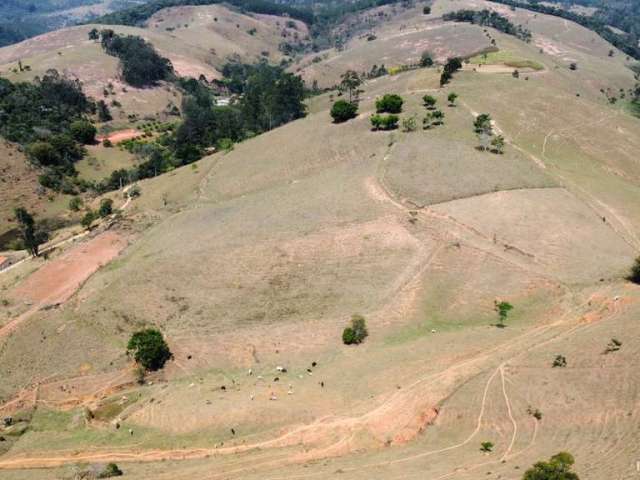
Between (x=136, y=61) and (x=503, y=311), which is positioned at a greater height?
(x=136, y=61)

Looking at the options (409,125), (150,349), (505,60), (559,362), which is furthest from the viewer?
(505,60)

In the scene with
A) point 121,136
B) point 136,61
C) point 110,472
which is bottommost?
point 121,136

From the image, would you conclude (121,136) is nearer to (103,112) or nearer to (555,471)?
(103,112)

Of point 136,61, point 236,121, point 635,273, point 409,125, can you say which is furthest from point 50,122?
point 635,273

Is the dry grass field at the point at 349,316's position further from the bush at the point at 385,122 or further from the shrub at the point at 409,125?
the bush at the point at 385,122

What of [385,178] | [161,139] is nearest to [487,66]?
[385,178]

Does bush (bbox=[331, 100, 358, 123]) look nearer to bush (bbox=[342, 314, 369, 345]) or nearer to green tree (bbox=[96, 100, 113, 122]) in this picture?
bush (bbox=[342, 314, 369, 345])

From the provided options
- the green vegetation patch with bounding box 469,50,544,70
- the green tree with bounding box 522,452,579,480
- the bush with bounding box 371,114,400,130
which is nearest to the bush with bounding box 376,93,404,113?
the bush with bounding box 371,114,400,130
